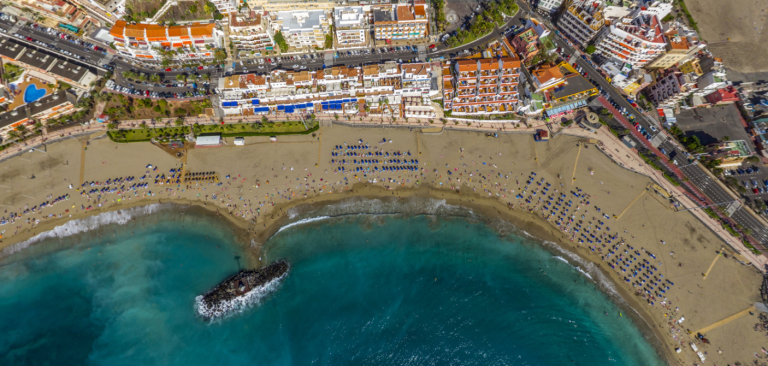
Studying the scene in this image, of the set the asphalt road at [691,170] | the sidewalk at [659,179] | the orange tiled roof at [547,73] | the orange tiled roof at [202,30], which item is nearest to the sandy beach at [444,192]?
the sidewalk at [659,179]

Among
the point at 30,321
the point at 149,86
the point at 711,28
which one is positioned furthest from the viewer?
the point at 711,28

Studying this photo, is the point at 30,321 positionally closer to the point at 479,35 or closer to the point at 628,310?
the point at 479,35

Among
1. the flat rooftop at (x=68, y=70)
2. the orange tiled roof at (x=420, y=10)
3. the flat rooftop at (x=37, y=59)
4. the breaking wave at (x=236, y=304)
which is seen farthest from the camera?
the orange tiled roof at (x=420, y=10)

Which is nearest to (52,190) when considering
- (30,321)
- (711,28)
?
(30,321)

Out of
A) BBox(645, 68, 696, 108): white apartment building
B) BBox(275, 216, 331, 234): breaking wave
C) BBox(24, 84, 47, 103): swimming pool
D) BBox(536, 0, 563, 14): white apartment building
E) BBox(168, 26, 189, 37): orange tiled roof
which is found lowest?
BBox(275, 216, 331, 234): breaking wave

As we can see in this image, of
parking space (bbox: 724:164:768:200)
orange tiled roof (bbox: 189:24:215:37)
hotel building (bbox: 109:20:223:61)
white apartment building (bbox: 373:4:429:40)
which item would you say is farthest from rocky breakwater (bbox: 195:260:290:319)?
parking space (bbox: 724:164:768:200)

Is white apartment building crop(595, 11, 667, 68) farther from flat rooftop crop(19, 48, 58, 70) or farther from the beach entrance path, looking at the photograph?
flat rooftop crop(19, 48, 58, 70)

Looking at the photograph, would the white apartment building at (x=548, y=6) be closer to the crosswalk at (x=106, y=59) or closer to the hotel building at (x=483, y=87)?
the hotel building at (x=483, y=87)
